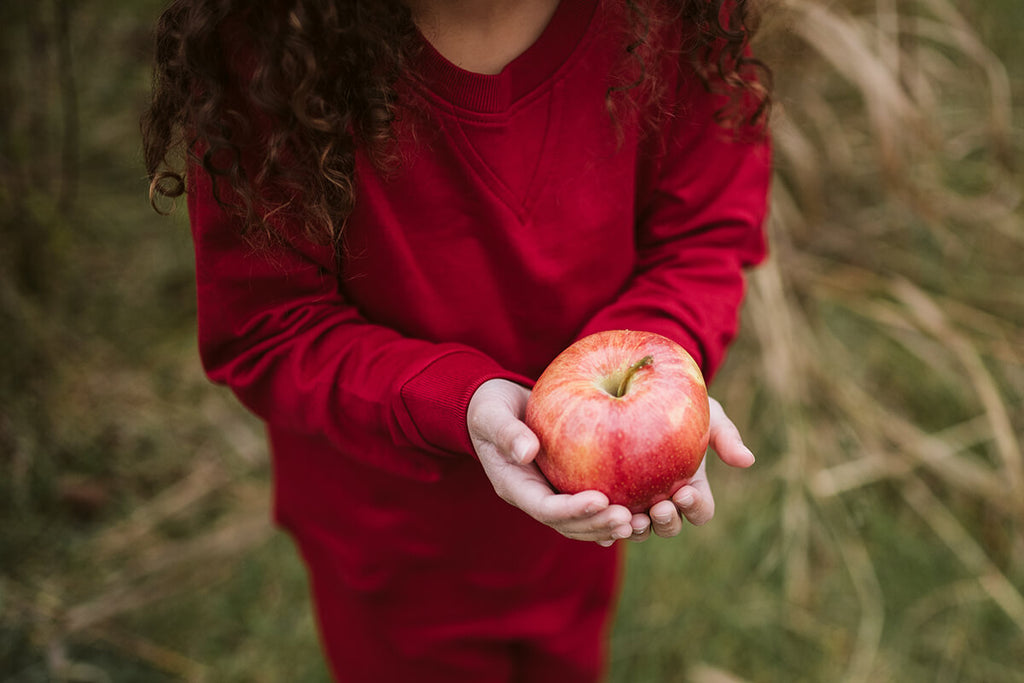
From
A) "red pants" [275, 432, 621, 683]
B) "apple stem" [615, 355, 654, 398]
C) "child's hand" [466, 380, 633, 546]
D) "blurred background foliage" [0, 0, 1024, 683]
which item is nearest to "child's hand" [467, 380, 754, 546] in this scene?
"child's hand" [466, 380, 633, 546]

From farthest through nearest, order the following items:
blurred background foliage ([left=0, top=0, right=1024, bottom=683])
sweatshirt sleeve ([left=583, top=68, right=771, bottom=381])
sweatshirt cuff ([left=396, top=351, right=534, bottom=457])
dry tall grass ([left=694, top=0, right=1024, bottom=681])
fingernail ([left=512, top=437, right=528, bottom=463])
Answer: dry tall grass ([left=694, top=0, right=1024, bottom=681]) < blurred background foliage ([left=0, top=0, right=1024, bottom=683]) < sweatshirt sleeve ([left=583, top=68, right=771, bottom=381]) < sweatshirt cuff ([left=396, top=351, right=534, bottom=457]) < fingernail ([left=512, top=437, right=528, bottom=463])

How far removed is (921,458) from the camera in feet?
6.66

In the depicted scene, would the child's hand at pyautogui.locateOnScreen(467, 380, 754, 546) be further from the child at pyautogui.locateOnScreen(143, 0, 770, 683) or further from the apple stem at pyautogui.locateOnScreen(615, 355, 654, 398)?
the apple stem at pyautogui.locateOnScreen(615, 355, 654, 398)

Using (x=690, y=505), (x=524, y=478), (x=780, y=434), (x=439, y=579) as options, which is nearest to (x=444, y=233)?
(x=524, y=478)

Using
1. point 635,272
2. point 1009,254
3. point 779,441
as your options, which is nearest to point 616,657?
point 779,441

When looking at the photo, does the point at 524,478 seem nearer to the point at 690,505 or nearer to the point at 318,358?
the point at 690,505

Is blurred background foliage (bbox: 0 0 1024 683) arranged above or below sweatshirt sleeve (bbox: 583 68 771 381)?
below

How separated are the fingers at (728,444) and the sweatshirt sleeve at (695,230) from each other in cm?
15

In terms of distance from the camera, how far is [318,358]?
98cm

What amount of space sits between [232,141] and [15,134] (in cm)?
181

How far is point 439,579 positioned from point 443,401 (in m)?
0.44

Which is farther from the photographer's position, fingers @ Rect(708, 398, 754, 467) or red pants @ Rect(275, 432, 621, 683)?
red pants @ Rect(275, 432, 621, 683)

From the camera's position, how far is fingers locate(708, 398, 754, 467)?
85 cm

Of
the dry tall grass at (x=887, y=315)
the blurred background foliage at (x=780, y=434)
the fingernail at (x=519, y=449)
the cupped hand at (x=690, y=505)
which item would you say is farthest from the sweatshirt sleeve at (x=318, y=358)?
the dry tall grass at (x=887, y=315)
